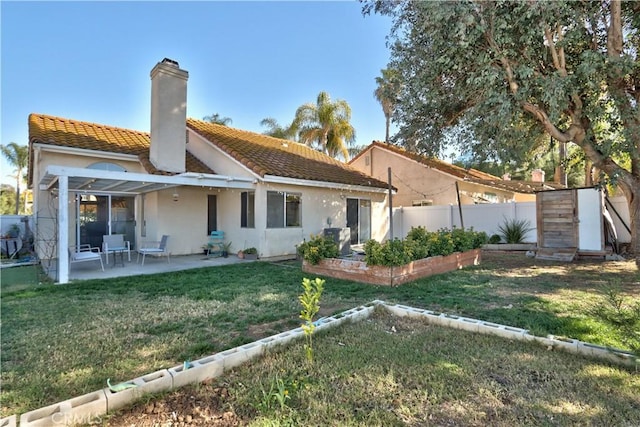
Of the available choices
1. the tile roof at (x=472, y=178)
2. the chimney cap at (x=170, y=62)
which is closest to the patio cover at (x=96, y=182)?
the chimney cap at (x=170, y=62)

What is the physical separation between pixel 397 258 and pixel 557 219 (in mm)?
8070

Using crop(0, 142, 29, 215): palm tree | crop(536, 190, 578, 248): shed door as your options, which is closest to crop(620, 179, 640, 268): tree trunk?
crop(536, 190, 578, 248): shed door

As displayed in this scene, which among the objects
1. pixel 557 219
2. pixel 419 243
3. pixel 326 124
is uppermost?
pixel 326 124

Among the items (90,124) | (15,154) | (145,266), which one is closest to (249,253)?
(145,266)

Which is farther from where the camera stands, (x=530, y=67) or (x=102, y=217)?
(x=102, y=217)

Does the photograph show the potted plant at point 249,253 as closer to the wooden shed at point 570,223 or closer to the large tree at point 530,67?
the large tree at point 530,67

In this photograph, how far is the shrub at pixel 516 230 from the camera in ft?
49.6

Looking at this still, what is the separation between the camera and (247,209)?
41.8 feet

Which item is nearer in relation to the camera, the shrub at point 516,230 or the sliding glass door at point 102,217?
the sliding glass door at point 102,217

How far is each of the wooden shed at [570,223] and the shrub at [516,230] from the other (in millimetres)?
2739

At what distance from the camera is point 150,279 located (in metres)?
8.55

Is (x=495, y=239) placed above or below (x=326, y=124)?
below

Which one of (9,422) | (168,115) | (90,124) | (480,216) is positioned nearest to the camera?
(9,422)

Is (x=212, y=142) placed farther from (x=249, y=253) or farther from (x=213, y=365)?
(x=213, y=365)
